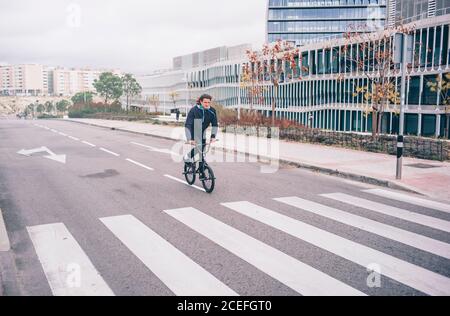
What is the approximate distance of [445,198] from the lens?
8.41 meters

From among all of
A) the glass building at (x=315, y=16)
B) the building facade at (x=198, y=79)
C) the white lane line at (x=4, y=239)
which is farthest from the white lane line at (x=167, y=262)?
the glass building at (x=315, y=16)

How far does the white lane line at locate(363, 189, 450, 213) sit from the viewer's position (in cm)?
775

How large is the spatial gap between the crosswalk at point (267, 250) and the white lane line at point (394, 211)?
16 mm

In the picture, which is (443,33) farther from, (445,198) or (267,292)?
(267,292)

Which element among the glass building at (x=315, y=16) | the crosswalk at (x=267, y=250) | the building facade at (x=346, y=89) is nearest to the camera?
the crosswalk at (x=267, y=250)

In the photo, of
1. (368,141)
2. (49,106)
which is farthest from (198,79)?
(49,106)

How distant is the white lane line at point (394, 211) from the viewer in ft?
21.8

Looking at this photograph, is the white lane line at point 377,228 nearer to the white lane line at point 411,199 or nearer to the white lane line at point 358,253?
the white lane line at point 358,253

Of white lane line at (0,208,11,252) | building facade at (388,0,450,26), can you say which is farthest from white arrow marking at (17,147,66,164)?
building facade at (388,0,450,26)

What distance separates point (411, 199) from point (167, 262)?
18.5ft

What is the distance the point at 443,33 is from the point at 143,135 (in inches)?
995

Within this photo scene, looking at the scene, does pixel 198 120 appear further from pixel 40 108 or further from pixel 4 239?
pixel 40 108

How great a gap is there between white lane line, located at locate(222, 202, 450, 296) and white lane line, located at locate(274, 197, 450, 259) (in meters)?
0.65
